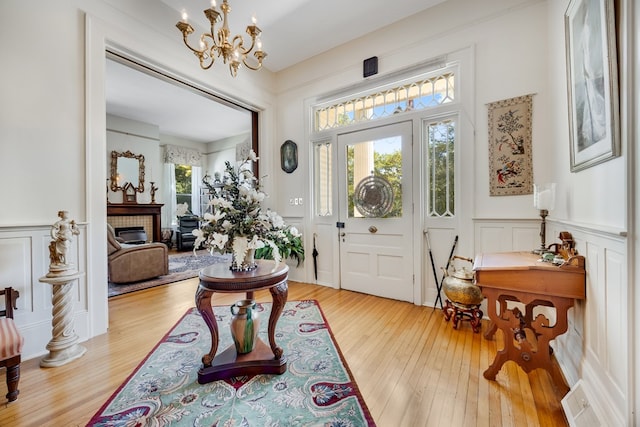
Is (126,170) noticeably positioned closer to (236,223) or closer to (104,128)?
(104,128)

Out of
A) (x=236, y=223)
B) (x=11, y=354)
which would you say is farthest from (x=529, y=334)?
(x=11, y=354)

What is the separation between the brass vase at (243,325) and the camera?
6.10 ft

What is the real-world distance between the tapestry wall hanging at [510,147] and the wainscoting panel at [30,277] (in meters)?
3.91

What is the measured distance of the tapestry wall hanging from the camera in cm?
249

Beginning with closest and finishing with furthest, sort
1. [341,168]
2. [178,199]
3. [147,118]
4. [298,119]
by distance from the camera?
[341,168] → [298,119] → [147,118] → [178,199]

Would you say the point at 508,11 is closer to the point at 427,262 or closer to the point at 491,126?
the point at 491,126

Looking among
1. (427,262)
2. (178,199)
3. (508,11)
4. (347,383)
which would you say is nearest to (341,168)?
(427,262)

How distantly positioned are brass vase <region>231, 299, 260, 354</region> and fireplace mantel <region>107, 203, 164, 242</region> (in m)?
5.88

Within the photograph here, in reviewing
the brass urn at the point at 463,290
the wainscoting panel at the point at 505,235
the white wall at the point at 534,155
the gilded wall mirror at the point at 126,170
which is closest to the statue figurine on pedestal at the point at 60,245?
the white wall at the point at 534,155

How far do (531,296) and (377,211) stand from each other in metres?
1.90

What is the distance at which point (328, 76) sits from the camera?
377cm

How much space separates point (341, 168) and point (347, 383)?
263 centimetres

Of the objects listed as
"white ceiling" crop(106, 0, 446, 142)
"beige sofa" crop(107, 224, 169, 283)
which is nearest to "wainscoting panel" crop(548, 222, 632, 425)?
"white ceiling" crop(106, 0, 446, 142)

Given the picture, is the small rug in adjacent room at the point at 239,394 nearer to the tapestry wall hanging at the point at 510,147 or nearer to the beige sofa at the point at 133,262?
the tapestry wall hanging at the point at 510,147
